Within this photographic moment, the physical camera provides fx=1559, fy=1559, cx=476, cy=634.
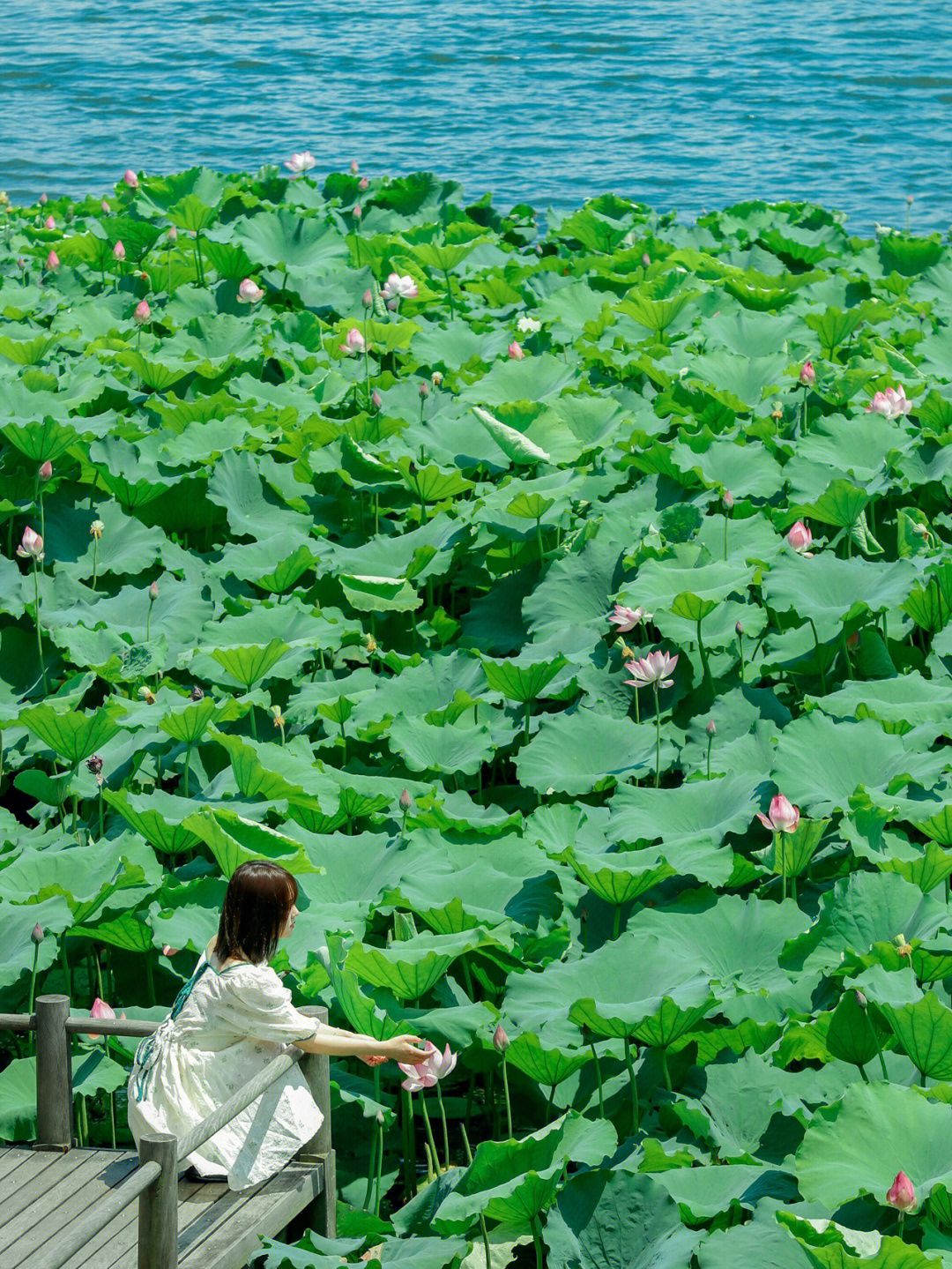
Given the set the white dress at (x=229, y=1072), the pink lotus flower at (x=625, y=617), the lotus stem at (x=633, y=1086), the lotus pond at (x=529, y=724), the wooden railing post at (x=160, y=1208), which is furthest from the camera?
the pink lotus flower at (x=625, y=617)

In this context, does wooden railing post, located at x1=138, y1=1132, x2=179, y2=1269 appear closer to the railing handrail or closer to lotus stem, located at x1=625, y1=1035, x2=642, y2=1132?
the railing handrail

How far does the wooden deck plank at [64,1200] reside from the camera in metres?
2.04

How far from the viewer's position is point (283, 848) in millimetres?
2801

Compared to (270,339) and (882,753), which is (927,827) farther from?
(270,339)

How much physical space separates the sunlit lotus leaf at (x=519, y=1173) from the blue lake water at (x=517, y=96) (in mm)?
8538

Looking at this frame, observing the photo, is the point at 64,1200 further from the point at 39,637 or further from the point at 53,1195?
the point at 39,637

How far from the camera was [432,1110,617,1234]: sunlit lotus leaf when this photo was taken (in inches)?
81.7

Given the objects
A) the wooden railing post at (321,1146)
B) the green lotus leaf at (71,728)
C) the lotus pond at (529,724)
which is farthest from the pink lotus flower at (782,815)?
the green lotus leaf at (71,728)

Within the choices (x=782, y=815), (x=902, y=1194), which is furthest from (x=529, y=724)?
(x=902, y=1194)

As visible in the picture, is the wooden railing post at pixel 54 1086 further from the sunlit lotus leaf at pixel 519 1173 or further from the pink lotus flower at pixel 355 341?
the pink lotus flower at pixel 355 341

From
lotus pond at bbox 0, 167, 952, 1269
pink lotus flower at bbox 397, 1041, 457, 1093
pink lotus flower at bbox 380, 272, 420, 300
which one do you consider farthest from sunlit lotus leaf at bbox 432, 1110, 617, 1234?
pink lotus flower at bbox 380, 272, 420, 300

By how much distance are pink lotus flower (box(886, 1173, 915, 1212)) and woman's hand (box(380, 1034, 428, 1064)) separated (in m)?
0.69

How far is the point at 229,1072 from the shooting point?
2.24 m

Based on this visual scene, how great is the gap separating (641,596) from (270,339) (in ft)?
7.67
